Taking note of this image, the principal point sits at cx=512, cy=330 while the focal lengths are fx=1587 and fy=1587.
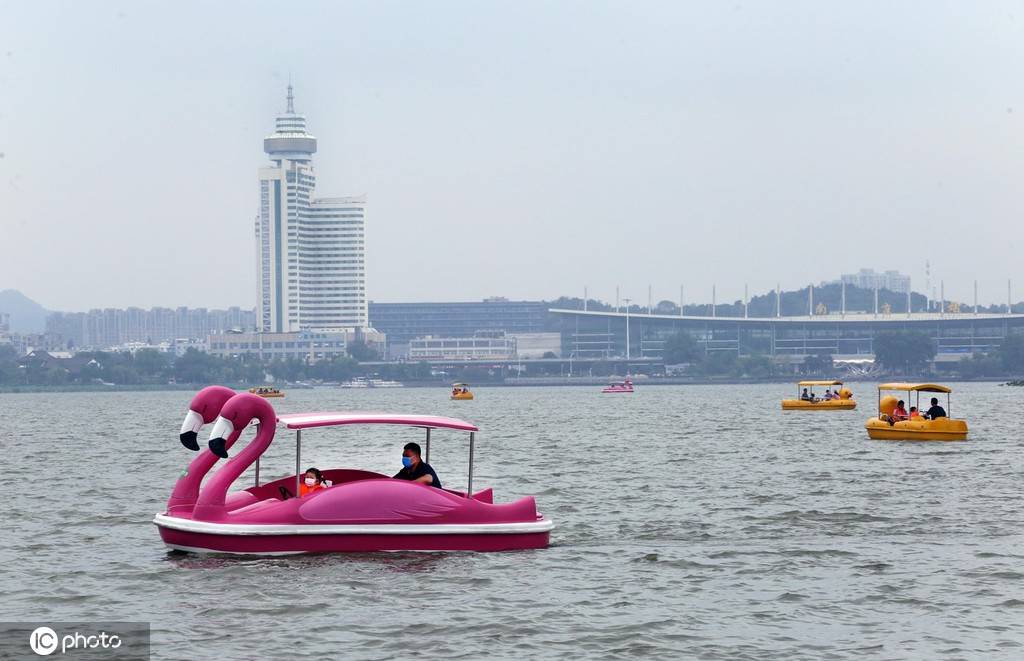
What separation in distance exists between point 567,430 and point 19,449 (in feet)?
85.4

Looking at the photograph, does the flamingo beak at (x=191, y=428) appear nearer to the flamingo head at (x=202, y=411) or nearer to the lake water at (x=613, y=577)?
the flamingo head at (x=202, y=411)

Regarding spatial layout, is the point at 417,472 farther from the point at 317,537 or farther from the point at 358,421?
the point at 317,537

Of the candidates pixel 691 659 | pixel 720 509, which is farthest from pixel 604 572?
pixel 720 509

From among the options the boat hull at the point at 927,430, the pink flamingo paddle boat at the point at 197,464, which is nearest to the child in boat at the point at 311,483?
the pink flamingo paddle boat at the point at 197,464

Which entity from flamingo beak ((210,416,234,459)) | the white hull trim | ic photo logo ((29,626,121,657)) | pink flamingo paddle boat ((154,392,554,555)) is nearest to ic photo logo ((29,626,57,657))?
ic photo logo ((29,626,121,657))

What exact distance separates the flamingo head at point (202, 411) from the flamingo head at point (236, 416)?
0.20 meters

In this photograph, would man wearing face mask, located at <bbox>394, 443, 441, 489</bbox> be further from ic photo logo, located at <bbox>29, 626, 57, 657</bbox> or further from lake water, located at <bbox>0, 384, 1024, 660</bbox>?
ic photo logo, located at <bbox>29, 626, 57, 657</bbox>

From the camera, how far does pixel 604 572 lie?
22109mm

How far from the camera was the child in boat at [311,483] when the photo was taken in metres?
22.7

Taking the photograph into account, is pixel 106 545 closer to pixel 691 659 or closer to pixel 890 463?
pixel 691 659

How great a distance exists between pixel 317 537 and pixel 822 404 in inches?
2891

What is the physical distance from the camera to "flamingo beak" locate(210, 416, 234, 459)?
2189 cm

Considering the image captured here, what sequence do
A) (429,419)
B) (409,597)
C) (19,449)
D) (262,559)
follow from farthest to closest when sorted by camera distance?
1. (19,449)
2. (429,419)
3. (262,559)
4. (409,597)

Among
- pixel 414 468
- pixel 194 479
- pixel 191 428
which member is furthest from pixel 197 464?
pixel 414 468
